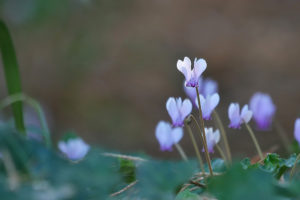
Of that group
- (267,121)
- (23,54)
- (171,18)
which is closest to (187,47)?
(171,18)

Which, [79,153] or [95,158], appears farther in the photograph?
[79,153]

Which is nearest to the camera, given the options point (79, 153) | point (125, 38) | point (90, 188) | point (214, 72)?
point (90, 188)

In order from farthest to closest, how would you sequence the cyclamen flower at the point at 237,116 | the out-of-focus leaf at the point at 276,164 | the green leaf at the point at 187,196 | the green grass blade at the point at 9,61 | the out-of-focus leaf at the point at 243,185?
1. the green grass blade at the point at 9,61
2. the cyclamen flower at the point at 237,116
3. the out-of-focus leaf at the point at 276,164
4. the green leaf at the point at 187,196
5. the out-of-focus leaf at the point at 243,185

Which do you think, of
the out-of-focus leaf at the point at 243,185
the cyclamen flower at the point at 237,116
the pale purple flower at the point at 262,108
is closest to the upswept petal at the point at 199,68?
the cyclamen flower at the point at 237,116

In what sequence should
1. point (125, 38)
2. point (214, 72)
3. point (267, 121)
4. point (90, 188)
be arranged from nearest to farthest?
point (90, 188) → point (267, 121) → point (214, 72) → point (125, 38)

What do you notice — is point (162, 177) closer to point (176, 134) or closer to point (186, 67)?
point (186, 67)

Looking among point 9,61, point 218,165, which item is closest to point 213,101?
point 218,165

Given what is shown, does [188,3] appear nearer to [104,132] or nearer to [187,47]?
[187,47]

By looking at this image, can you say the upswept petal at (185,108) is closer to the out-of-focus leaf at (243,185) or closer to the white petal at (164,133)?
the white petal at (164,133)
